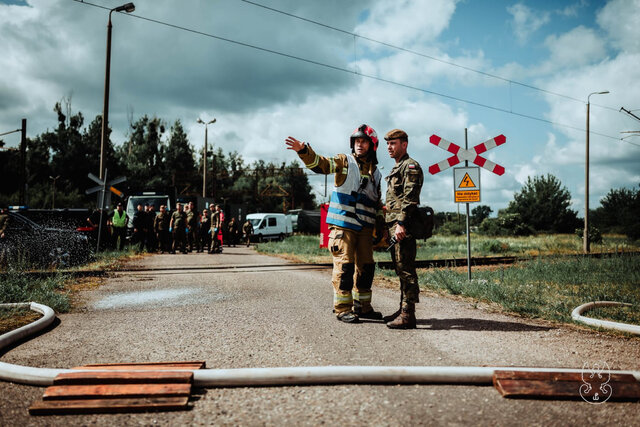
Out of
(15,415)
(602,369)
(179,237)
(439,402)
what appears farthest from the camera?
(179,237)

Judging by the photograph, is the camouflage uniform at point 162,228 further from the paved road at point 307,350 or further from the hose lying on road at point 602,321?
the hose lying on road at point 602,321

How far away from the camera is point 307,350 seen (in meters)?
3.78

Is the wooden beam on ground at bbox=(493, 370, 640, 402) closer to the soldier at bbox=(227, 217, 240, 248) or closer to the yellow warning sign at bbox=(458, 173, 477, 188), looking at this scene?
the yellow warning sign at bbox=(458, 173, 477, 188)

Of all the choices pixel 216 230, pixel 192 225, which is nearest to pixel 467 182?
pixel 216 230

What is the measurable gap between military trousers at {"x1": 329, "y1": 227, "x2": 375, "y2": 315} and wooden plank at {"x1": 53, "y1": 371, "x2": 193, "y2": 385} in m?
2.33

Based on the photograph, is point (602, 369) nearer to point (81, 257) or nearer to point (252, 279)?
point (252, 279)

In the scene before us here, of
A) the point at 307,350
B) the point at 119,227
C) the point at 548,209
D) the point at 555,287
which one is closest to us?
the point at 307,350

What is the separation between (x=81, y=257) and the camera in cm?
1188

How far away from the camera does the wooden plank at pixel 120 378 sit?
2.81 meters

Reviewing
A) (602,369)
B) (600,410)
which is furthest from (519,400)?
(602,369)

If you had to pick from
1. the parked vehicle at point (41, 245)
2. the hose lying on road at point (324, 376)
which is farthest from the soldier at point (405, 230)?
the parked vehicle at point (41, 245)

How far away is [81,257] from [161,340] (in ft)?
29.7

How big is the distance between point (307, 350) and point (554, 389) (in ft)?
6.00

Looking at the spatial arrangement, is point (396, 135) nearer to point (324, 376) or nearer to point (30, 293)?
point (324, 376)
